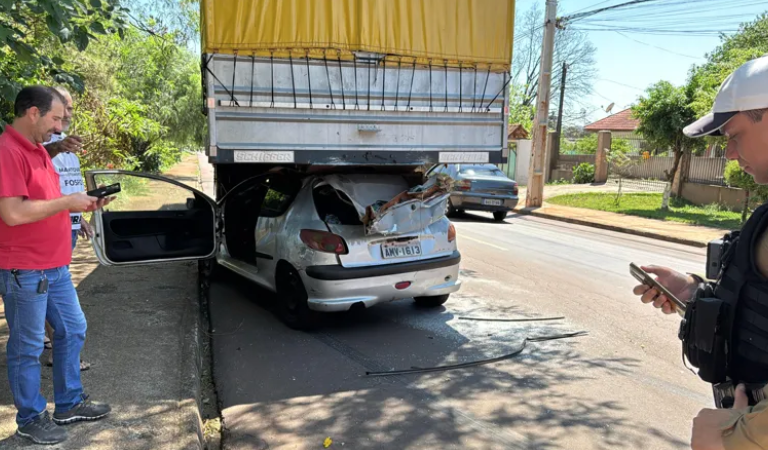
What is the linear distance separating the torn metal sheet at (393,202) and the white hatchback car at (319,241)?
0.04ft

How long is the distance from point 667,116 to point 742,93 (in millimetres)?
16517

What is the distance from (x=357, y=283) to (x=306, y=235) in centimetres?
66

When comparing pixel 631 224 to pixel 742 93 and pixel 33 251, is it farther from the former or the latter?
pixel 33 251

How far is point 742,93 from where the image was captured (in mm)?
1633

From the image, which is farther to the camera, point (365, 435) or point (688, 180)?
point (688, 180)

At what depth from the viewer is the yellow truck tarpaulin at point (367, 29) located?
193 inches

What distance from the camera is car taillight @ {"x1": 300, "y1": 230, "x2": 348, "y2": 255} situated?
492cm

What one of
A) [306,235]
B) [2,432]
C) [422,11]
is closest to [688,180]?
[422,11]

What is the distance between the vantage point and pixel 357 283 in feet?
16.1

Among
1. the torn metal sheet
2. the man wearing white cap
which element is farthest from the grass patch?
the man wearing white cap

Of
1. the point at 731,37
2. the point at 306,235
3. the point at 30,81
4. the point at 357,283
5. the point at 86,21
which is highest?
the point at 731,37

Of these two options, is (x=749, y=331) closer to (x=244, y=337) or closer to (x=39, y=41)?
(x=244, y=337)

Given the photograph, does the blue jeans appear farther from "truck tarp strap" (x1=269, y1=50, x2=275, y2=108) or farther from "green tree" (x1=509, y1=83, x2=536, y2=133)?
"green tree" (x1=509, y1=83, x2=536, y2=133)

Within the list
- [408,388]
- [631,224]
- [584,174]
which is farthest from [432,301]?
[584,174]
